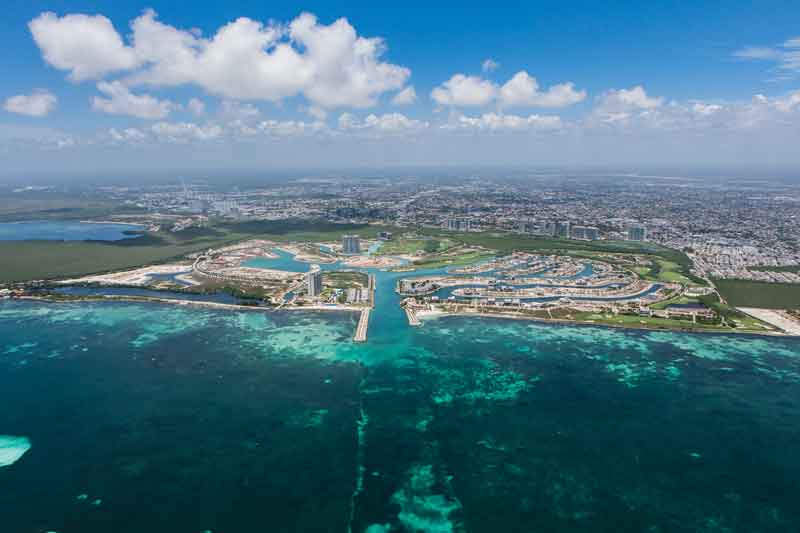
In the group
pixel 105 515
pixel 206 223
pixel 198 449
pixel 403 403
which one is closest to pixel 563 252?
pixel 403 403

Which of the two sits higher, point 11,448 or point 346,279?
point 346,279

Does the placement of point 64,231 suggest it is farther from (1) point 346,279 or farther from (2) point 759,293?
(2) point 759,293

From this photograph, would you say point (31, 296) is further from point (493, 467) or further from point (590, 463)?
point (590, 463)

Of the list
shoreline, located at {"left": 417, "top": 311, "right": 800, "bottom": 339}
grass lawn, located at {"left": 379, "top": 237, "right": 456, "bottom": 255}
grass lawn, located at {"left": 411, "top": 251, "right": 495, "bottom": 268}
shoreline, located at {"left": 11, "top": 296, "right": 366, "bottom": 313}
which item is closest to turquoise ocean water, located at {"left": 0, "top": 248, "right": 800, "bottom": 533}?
shoreline, located at {"left": 417, "top": 311, "right": 800, "bottom": 339}

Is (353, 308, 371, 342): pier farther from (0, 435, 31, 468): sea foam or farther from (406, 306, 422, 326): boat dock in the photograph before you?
(0, 435, 31, 468): sea foam

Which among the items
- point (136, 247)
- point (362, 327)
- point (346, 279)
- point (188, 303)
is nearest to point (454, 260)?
point (346, 279)

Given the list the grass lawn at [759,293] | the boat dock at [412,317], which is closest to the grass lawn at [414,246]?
the boat dock at [412,317]

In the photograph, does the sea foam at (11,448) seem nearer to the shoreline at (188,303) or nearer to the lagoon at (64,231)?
the shoreline at (188,303)
